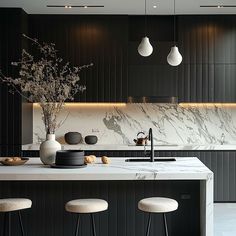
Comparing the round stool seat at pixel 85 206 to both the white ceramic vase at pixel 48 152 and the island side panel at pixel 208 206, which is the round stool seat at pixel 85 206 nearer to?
the white ceramic vase at pixel 48 152

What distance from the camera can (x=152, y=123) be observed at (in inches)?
265

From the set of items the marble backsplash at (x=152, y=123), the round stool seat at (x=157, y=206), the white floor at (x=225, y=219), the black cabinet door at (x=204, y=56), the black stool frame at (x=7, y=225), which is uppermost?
the black cabinet door at (x=204, y=56)

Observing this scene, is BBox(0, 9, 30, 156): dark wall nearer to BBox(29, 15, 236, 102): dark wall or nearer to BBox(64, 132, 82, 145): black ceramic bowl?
BBox(29, 15, 236, 102): dark wall

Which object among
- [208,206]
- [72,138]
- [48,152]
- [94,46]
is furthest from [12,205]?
[94,46]

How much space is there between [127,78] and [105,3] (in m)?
1.20

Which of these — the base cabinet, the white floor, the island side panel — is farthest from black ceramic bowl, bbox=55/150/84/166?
the base cabinet

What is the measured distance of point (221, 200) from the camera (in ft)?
19.9

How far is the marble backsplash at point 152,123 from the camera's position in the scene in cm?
669

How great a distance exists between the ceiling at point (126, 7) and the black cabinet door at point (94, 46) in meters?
0.18

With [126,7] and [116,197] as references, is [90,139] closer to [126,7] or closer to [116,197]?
[126,7]

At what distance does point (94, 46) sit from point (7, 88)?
148 cm

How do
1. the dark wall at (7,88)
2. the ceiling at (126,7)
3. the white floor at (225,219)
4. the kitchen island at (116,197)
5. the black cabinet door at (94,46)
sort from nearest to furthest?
the kitchen island at (116,197), the white floor at (225,219), the ceiling at (126,7), the dark wall at (7,88), the black cabinet door at (94,46)

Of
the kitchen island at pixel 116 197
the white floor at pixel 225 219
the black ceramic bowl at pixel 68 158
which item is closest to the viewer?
the black ceramic bowl at pixel 68 158

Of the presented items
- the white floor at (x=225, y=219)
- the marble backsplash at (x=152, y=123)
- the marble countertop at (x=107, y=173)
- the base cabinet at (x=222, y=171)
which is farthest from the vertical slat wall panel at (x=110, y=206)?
the marble backsplash at (x=152, y=123)
